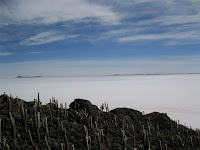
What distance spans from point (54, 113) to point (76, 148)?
94.8 inches

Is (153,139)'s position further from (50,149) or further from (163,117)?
(50,149)

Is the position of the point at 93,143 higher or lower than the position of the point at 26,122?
lower

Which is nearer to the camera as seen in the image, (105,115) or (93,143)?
(93,143)

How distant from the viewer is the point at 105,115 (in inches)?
344

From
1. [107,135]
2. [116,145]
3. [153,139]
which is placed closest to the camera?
[116,145]

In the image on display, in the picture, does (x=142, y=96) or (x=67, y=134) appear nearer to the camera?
(x=67, y=134)

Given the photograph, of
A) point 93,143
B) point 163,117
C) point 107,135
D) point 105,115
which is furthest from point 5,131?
point 163,117

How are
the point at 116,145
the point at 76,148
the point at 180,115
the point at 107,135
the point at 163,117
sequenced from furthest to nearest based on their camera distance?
the point at 180,115 → the point at 163,117 → the point at 107,135 → the point at 116,145 → the point at 76,148

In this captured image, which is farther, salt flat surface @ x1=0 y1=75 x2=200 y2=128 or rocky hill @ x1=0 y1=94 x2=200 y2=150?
salt flat surface @ x1=0 y1=75 x2=200 y2=128

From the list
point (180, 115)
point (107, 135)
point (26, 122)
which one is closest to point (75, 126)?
point (107, 135)

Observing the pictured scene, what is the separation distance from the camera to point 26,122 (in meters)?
6.08

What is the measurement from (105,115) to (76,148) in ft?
10.9

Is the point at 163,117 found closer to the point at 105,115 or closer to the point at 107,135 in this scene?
the point at 105,115

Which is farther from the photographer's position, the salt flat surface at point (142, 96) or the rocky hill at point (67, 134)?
the salt flat surface at point (142, 96)
